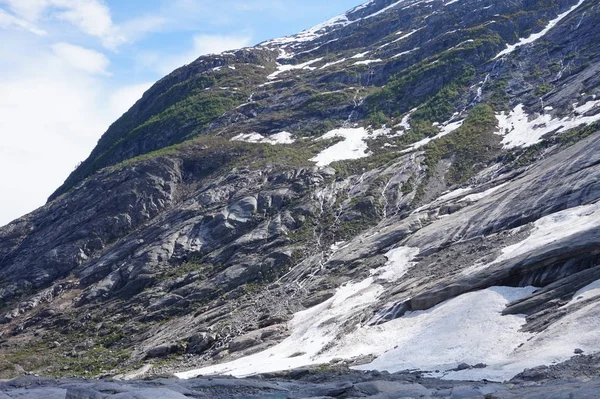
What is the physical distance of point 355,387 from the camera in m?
21.9

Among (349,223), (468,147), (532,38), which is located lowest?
(349,223)

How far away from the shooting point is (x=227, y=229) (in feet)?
218

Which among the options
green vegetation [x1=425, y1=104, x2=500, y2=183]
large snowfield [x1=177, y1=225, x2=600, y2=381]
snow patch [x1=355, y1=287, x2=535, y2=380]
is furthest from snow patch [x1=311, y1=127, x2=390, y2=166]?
snow patch [x1=355, y1=287, x2=535, y2=380]

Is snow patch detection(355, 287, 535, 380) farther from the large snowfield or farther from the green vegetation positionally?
the green vegetation

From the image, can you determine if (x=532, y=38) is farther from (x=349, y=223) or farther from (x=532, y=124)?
(x=349, y=223)

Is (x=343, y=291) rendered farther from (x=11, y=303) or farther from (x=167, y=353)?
(x=11, y=303)

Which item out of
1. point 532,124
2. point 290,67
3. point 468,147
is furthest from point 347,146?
point 290,67

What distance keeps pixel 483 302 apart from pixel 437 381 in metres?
9.89

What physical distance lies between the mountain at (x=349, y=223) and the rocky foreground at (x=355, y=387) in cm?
191

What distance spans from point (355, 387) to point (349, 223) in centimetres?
4073

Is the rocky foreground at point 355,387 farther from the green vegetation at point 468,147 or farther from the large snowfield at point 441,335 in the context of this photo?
the green vegetation at point 468,147

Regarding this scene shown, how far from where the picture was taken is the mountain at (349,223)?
32.9m

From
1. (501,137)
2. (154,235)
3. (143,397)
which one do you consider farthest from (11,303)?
(501,137)

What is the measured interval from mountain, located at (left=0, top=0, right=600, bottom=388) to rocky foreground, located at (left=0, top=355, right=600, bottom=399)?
75.2 inches
